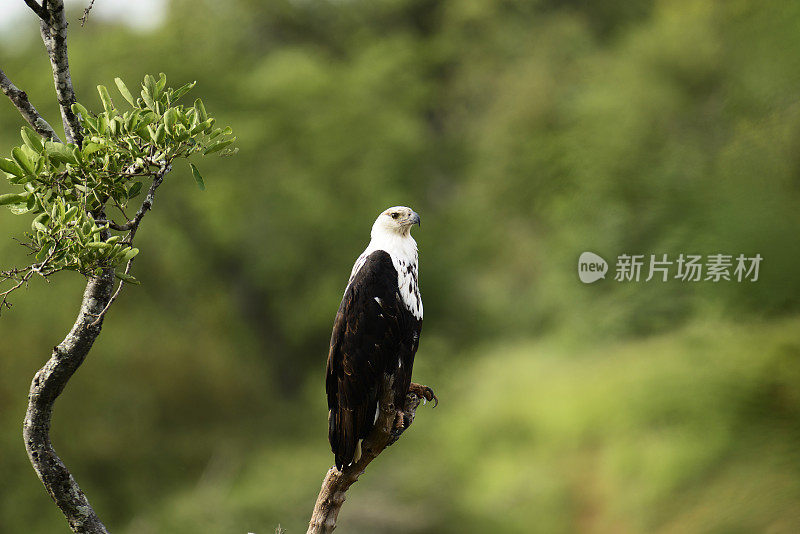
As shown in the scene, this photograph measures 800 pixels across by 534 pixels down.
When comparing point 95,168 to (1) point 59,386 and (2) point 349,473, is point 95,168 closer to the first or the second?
(1) point 59,386

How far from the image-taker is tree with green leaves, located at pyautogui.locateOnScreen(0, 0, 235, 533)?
1863mm

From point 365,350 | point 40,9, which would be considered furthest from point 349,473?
point 40,9

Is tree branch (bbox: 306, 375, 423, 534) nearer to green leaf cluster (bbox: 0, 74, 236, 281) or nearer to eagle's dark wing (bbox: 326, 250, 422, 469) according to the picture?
eagle's dark wing (bbox: 326, 250, 422, 469)

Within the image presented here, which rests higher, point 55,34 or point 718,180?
point 718,180

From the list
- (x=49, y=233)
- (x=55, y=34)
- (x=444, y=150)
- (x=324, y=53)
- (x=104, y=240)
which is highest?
(x=324, y=53)

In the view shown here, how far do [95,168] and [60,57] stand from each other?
327mm

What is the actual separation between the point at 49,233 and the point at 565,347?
6.86 metres

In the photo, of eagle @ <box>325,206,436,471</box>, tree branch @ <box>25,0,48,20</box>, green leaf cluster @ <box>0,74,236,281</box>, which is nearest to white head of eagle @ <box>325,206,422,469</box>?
eagle @ <box>325,206,436,471</box>

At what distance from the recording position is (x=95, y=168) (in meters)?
1.97

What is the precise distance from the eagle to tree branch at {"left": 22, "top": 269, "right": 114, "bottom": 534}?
80cm

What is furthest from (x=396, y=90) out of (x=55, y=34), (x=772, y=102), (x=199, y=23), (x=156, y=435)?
(x=55, y=34)

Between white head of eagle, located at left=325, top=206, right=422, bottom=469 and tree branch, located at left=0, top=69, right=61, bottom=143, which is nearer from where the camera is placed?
tree branch, located at left=0, top=69, right=61, bottom=143

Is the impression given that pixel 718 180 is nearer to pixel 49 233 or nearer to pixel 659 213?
pixel 659 213

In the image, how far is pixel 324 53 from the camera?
32.6ft
